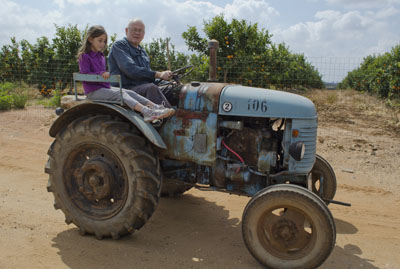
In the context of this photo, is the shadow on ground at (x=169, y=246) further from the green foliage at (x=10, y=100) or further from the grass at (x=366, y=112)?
the green foliage at (x=10, y=100)

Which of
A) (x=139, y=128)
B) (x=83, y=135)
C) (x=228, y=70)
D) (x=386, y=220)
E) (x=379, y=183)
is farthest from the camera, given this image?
(x=228, y=70)

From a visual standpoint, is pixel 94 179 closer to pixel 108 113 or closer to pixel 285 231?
pixel 108 113

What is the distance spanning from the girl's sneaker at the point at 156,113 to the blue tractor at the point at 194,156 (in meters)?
0.07

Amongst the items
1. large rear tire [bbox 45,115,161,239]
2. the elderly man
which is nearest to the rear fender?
large rear tire [bbox 45,115,161,239]

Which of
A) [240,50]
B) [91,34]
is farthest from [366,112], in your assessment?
[91,34]

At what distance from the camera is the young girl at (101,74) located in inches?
143

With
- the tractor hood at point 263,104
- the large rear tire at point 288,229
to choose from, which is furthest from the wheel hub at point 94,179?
the large rear tire at point 288,229

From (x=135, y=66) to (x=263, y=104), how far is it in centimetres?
151

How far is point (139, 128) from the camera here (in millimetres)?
3408

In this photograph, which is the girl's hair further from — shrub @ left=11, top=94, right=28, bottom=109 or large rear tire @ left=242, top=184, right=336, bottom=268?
shrub @ left=11, top=94, right=28, bottom=109

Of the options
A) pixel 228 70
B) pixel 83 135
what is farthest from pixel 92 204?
pixel 228 70

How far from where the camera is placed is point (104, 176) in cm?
365

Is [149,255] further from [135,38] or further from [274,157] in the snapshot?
[135,38]

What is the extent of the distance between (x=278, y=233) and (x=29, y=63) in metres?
13.3
